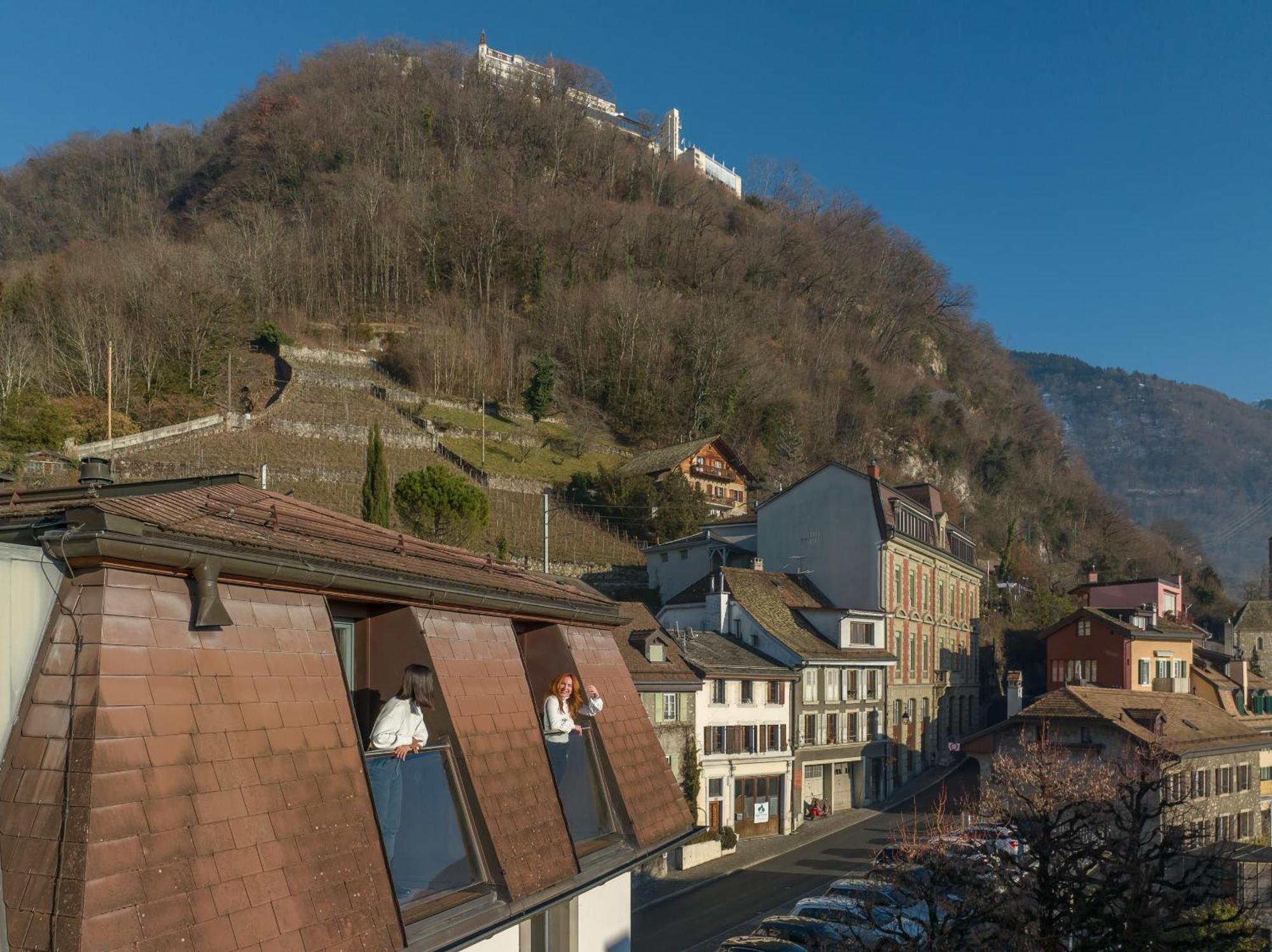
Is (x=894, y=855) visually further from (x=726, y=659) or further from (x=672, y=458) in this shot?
(x=672, y=458)

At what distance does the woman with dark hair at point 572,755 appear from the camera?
28.1ft

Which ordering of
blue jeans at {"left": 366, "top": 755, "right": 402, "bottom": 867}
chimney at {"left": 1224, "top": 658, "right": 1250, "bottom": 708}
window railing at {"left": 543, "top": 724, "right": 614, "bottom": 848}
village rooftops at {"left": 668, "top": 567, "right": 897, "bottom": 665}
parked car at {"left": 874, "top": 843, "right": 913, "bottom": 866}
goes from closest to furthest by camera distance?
1. blue jeans at {"left": 366, "top": 755, "right": 402, "bottom": 867}
2. window railing at {"left": 543, "top": 724, "right": 614, "bottom": 848}
3. parked car at {"left": 874, "top": 843, "right": 913, "bottom": 866}
4. village rooftops at {"left": 668, "top": 567, "right": 897, "bottom": 665}
5. chimney at {"left": 1224, "top": 658, "right": 1250, "bottom": 708}

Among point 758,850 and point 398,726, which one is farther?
point 758,850

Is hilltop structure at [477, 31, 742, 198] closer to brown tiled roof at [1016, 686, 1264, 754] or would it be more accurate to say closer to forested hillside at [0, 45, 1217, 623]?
forested hillside at [0, 45, 1217, 623]

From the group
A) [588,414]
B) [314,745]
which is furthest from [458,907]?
[588,414]

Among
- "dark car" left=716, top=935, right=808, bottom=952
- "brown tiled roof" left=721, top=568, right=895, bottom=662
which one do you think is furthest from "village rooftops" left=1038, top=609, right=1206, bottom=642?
"dark car" left=716, top=935, right=808, bottom=952

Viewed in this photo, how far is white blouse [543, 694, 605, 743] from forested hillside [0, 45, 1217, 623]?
53632mm

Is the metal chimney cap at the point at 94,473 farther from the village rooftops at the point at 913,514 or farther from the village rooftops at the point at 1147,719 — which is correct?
the village rooftops at the point at 913,514

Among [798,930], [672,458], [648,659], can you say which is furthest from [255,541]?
[672,458]

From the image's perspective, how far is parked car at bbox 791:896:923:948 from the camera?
17.3 m

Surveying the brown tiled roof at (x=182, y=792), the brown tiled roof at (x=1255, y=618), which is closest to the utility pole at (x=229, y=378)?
the brown tiled roof at (x=182, y=792)

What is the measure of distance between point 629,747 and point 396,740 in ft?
12.7

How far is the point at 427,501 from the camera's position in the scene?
144 feet

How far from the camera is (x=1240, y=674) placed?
52.6 m
